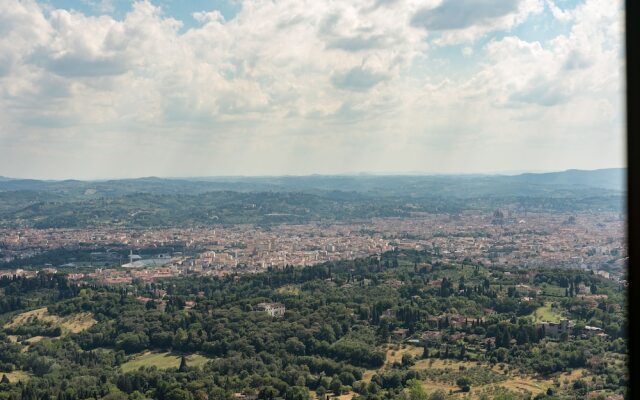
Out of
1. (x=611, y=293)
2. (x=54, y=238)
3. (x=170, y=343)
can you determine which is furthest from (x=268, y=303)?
(x=54, y=238)

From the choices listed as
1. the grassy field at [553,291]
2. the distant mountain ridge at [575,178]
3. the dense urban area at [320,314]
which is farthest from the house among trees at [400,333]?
the distant mountain ridge at [575,178]

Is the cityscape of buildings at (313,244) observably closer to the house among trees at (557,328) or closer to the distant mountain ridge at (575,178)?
the house among trees at (557,328)

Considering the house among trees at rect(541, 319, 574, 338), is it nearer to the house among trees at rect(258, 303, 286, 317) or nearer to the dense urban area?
the dense urban area

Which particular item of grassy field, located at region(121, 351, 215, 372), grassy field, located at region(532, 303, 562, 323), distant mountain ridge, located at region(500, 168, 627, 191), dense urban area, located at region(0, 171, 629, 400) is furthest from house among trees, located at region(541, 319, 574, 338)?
distant mountain ridge, located at region(500, 168, 627, 191)

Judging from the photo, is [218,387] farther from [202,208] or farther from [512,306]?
[202,208]

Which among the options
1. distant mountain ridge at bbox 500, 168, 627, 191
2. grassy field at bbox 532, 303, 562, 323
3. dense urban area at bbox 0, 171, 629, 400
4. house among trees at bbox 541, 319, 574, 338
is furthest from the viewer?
distant mountain ridge at bbox 500, 168, 627, 191
